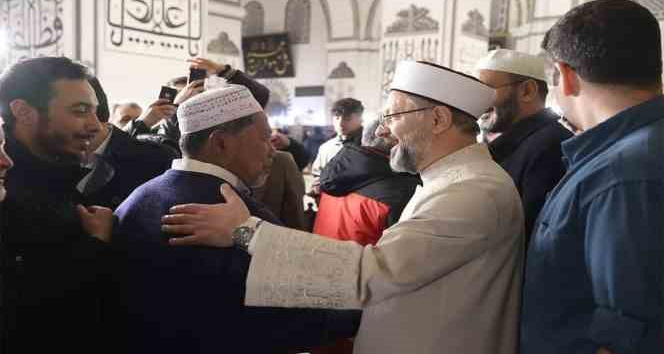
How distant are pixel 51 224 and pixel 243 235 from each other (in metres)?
0.41

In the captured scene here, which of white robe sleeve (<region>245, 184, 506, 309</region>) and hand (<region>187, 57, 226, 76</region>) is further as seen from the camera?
hand (<region>187, 57, 226, 76</region>)

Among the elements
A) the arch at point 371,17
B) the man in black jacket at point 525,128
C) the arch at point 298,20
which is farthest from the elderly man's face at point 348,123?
the arch at point 298,20

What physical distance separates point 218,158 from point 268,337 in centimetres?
42

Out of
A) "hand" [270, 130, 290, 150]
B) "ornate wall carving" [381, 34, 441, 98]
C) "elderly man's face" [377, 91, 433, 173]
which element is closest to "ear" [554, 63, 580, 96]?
"elderly man's face" [377, 91, 433, 173]

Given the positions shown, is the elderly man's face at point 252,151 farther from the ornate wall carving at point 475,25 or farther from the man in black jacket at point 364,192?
the ornate wall carving at point 475,25

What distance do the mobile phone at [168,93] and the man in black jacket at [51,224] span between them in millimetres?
1098

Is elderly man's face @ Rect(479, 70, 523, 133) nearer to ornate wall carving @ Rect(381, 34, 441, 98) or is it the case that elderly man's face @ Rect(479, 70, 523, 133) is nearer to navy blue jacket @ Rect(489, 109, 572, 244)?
navy blue jacket @ Rect(489, 109, 572, 244)

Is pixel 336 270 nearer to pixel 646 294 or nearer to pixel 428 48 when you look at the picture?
pixel 646 294

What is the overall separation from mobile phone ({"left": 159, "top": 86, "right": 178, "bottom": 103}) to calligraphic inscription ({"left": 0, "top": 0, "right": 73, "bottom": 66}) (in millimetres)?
1629

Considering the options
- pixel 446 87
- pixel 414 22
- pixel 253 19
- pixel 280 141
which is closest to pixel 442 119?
pixel 446 87

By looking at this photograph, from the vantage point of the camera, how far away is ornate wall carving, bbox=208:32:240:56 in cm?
795

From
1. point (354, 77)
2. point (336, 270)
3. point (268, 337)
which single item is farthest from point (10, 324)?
point (354, 77)

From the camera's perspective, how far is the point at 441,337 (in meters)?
1.23

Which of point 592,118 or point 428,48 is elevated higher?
point 428,48
